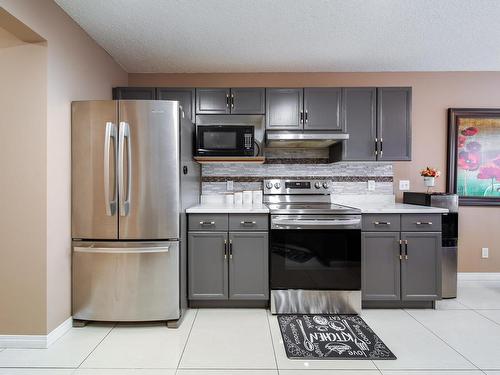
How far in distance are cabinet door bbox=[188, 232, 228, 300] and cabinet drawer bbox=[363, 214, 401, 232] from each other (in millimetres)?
1295

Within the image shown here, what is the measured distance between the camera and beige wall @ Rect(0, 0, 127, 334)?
2105 mm

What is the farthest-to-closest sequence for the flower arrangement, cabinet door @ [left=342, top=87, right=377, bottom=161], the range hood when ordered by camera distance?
the flower arrangement < cabinet door @ [left=342, top=87, right=377, bottom=161] < the range hood

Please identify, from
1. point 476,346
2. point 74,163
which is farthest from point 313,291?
point 74,163

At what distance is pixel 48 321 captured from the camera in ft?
7.00

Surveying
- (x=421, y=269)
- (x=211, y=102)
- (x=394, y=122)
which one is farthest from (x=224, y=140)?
(x=421, y=269)

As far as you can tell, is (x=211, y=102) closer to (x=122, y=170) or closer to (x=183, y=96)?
(x=183, y=96)

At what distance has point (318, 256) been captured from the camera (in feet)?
8.78

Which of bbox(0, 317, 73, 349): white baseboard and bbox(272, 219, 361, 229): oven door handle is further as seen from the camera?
Answer: bbox(272, 219, 361, 229): oven door handle

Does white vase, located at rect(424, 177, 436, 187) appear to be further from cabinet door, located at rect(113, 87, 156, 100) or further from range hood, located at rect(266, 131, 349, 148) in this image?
cabinet door, located at rect(113, 87, 156, 100)

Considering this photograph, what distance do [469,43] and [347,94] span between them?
45.3 inches

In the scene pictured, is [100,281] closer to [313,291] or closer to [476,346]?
[313,291]

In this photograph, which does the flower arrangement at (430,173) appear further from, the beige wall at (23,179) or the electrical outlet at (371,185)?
the beige wall at (23,179)

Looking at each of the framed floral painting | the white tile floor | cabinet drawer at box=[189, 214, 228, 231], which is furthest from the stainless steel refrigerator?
the framed floral painting

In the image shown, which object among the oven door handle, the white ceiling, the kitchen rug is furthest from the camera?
the oven door handle
